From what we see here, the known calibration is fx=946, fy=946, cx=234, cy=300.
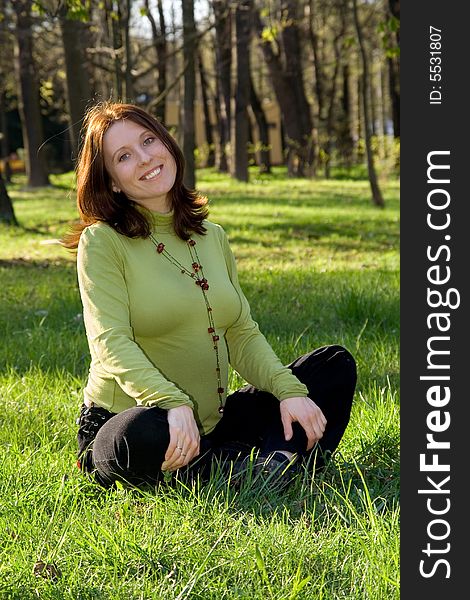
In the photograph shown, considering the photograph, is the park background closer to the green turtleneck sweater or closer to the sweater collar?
the green turtleneck sweater

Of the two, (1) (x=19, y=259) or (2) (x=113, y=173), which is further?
(1) (x=19, y=259)

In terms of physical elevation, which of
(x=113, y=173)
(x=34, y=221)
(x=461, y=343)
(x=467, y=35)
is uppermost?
(x=467, y=35)

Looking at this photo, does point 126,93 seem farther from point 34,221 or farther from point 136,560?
point 136,560

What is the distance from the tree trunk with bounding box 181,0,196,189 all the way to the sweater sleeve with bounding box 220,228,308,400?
23.0 feet

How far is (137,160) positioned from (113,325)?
59 cm

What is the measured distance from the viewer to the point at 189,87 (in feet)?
37.6

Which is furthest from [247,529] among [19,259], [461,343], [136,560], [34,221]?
[34,221]

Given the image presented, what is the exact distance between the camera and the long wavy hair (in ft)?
10.8

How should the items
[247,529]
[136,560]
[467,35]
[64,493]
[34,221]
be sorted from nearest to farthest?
[467,35] < [136,560] < [247,529] < [64,493] < [34,221]

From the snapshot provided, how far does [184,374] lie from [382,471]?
30.3 inches

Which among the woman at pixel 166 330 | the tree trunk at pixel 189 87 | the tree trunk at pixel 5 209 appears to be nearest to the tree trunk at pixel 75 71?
the tree trunk at pixel 5 209

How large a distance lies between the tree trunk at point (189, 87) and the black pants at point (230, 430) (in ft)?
23.6

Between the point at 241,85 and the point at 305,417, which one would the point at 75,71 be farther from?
the point at 305,417

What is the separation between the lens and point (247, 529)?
2758 millimetres
